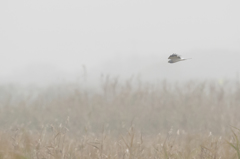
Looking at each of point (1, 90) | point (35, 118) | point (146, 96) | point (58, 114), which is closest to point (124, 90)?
point (146, 96)

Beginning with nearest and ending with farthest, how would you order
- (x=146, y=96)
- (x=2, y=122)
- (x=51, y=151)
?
(x=51, y=151), (x=2, y=122), (x=146, y=96)

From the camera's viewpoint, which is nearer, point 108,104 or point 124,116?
point 124,116

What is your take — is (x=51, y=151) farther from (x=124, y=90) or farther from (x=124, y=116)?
(x=124, y=90)

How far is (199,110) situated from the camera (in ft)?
21.4

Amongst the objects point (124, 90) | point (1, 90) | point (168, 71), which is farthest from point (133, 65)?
point (124, 90)

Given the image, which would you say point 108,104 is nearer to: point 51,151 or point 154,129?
point 154,129

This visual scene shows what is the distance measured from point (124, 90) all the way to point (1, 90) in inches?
258

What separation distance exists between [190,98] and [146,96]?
41.3 inches

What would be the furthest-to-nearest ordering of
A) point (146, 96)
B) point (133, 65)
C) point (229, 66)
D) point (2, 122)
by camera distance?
point (133, 65) → point (229, 66) → point (146, 96) → point (2, 122)

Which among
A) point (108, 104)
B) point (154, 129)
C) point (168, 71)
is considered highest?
point (168, 71)

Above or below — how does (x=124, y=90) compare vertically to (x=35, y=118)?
above

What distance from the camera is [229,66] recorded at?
132ft

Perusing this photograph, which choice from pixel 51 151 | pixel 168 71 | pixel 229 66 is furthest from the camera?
pixel 229 66

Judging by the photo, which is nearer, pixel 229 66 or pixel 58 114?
pixel 58 114
